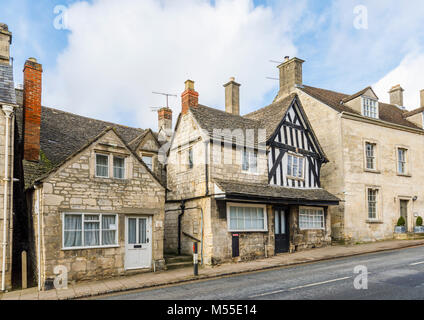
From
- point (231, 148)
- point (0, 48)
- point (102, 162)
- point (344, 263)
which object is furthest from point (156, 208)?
point (0, 48)

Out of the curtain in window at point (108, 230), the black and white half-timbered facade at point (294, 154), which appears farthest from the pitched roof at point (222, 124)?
the curtain in window at point (108, 230)

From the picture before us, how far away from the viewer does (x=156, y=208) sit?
14594 millimetres

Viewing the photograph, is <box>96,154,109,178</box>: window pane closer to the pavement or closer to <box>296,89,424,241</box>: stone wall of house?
the pavement

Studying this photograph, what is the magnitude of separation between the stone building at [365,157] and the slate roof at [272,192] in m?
2.28

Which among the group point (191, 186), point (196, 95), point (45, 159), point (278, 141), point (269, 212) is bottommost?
point (269, 212)

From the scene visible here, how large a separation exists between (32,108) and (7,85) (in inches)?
46.5

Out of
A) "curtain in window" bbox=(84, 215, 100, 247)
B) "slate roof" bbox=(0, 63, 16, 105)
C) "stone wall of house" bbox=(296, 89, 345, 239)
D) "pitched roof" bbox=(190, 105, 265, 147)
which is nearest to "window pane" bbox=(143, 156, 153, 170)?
"pitched roof" bbox=(190, 105, 265, 147)

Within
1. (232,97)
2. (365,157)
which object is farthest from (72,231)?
(365,157)

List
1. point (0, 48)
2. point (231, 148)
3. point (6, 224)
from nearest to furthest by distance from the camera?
point (6, 224) → point (0, 48) → point (231, 148)

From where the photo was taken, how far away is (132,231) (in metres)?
14.0

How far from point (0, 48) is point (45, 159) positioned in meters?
4.83

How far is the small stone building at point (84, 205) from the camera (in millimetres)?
12141

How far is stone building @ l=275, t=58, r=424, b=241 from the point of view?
20.9 meters

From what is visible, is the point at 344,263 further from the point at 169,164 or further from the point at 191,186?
the point at 169,164
